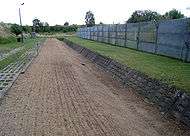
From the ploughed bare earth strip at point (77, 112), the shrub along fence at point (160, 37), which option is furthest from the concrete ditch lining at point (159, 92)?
the shrub along fence at point (160, 37)

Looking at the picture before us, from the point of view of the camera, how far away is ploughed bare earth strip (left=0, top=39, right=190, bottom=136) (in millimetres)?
8227

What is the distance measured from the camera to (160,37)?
21984mm

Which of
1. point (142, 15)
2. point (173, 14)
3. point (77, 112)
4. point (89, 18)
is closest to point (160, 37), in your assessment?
point (77, 112)

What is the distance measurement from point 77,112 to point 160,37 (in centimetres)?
1376

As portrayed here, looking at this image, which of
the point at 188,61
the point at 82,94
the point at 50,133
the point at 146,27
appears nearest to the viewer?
the point at 50,133

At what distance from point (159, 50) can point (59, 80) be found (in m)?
9.19

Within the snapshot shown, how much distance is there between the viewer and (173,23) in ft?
65.4

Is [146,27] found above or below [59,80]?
above

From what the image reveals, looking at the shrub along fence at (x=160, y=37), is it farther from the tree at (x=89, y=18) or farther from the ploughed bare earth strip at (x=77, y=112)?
the tree at (x=89, y=18)

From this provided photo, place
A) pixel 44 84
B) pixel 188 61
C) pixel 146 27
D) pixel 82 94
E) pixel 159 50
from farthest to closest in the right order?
pixel 146 27 < pixel 159 50 < pixel 188 61 < pixel 44 84 < pixel 82 94

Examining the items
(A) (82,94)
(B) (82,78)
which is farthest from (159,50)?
(A) (82,94)

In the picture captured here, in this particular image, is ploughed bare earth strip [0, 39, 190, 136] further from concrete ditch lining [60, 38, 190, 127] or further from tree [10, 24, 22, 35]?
tree [10, 24, 22, 35]

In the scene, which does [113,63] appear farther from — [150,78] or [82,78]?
[150,78]

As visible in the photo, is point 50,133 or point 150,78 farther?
point 150,78
